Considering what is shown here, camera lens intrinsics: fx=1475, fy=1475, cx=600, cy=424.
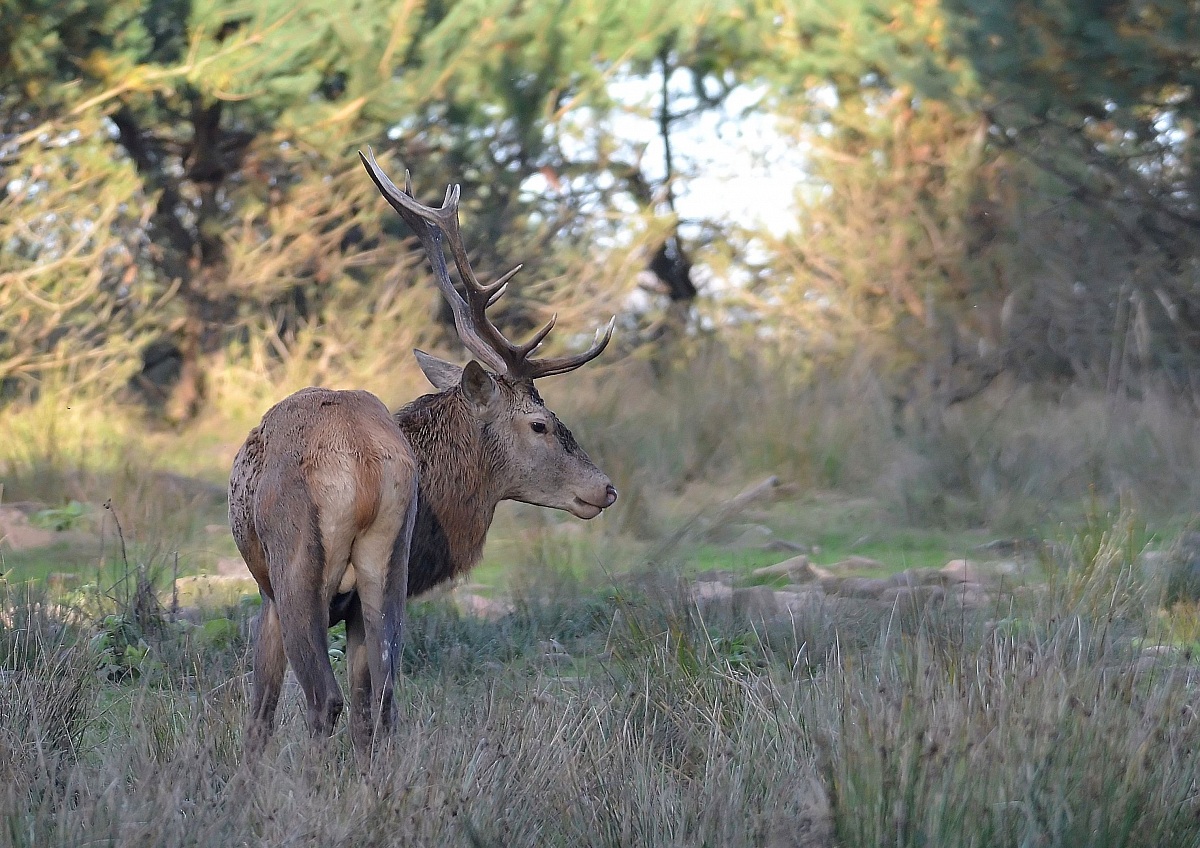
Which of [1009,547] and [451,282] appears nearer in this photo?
[451,282]

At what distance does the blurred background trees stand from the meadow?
142 centimetres

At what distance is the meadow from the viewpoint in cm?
349

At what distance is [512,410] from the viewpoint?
5.52 meters

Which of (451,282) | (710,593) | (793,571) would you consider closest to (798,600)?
(710,593)

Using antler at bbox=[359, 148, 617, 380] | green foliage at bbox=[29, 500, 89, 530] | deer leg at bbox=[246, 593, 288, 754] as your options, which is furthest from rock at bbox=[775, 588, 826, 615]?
green foliage at bbox=[29, 500, 89, 530]

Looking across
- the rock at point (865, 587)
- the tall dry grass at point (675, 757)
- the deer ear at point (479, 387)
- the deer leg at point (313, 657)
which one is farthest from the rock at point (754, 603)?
the deer leg at point (313, 657)

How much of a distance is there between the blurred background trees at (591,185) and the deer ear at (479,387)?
19.4 feet

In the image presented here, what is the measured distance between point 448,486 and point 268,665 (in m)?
1.14

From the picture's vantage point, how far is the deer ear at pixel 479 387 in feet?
17.5

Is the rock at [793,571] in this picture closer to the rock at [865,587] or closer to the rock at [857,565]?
the rock at [857,565]

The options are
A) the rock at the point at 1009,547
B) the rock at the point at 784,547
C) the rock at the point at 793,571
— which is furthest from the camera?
the rock at the point at 784,547

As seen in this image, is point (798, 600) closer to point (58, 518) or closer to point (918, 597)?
point (918, 597)

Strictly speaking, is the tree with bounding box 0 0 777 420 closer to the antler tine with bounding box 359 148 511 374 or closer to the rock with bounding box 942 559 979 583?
the antler tine with bounding box 359 148 511 374

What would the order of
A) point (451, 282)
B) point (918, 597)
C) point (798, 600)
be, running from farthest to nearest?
point (798, 600) → point (918, 597) → point (451, 282)
